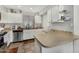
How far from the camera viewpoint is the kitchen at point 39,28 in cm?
162

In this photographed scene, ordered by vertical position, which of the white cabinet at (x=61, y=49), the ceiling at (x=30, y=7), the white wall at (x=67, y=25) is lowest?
the white cabinet at (x=61, y=49)

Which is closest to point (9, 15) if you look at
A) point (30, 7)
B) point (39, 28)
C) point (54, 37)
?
point (30, 7)

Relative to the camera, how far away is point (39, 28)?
1656 mm

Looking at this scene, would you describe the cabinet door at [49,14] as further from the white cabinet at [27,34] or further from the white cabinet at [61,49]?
the white cabinet at [61,49]

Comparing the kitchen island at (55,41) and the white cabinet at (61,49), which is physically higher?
the kitchen island at (55,41)

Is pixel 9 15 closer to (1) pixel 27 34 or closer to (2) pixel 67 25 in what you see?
(1) pixel 27 34

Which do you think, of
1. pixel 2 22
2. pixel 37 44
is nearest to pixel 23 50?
pixel 37 44

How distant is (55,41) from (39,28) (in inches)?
11.7

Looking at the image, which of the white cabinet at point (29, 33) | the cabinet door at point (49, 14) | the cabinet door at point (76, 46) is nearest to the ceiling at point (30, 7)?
the cabinet door at point (49, 14)

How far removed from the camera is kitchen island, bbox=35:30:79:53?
1617 millimetres

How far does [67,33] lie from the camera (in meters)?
1.63

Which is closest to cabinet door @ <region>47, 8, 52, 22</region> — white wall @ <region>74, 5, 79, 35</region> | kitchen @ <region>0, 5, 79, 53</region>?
kitchen @ <region>0, 5, 79, 53</region>
